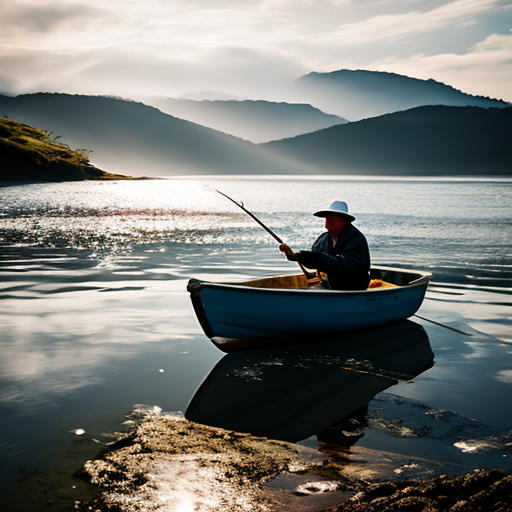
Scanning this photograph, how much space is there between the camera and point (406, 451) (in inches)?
193

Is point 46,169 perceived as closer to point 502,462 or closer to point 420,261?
point 420,261

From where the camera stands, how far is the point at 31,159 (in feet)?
285

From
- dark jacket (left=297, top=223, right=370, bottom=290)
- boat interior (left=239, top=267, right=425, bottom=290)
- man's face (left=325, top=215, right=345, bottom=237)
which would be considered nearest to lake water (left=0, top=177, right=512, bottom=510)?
boat interior (left=239, top=267, right=425, bottom=290)

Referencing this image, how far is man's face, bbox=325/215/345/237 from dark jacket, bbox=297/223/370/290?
78 mm

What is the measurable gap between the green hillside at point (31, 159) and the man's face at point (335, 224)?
82727 mm

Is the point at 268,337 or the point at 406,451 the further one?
the point at 268,337

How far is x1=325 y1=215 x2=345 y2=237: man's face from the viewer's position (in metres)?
8.60

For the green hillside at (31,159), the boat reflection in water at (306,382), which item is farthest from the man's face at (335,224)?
the green hillside at (31,159)

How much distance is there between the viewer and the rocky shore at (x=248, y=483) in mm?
3797

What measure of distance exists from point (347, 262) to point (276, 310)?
60.6 inches

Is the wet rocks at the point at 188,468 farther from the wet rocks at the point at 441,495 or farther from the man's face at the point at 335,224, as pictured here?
the man's face at the point at 335,224

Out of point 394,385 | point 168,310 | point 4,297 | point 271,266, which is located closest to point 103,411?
point 394,385

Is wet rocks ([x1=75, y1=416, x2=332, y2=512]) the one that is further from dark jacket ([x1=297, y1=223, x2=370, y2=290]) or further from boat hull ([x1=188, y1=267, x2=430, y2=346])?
dark jacket ([x1=297, y1=223, x2=370, y2=290])

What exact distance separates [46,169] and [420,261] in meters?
86.2
